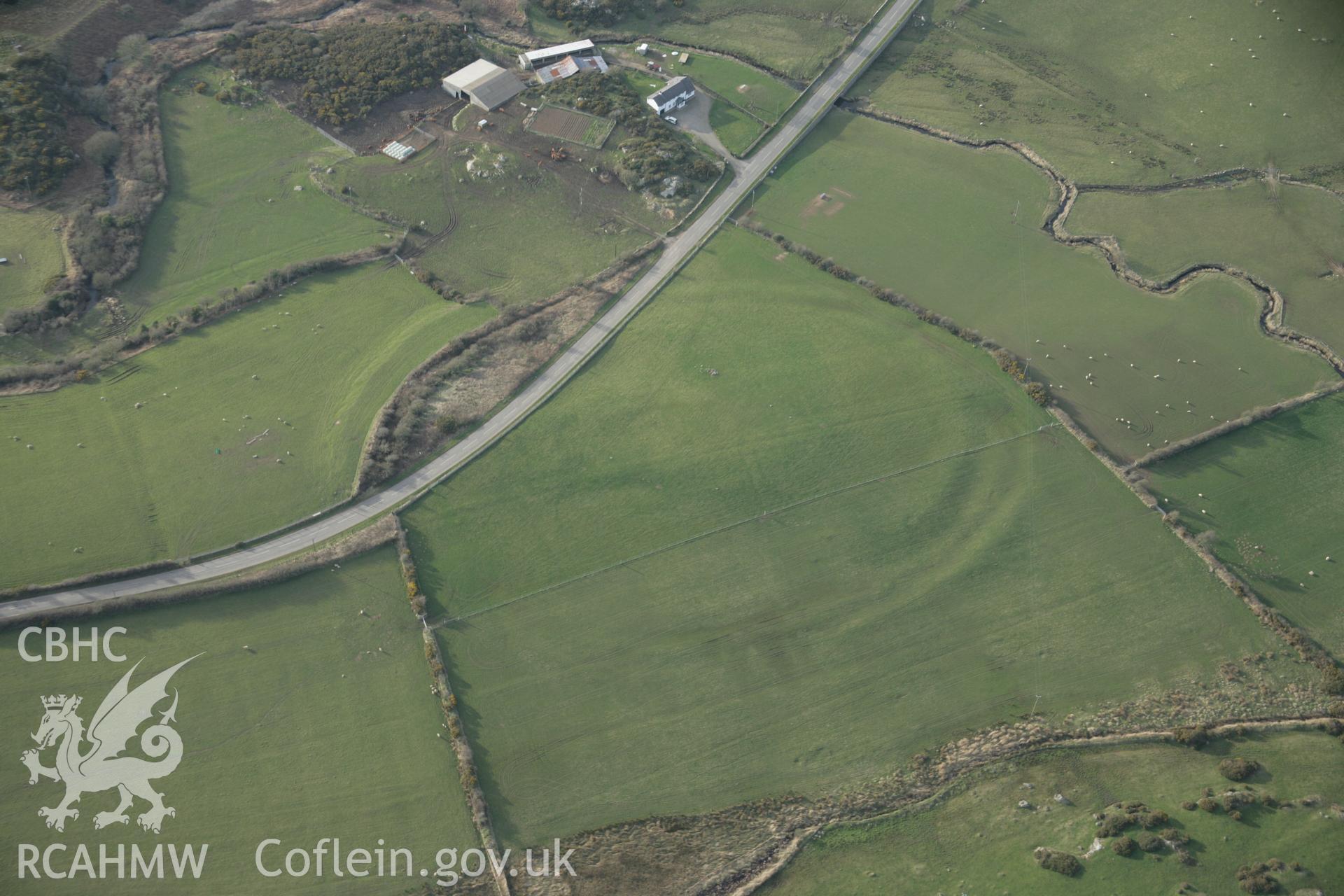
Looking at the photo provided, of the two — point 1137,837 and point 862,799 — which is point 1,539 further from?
point 1137,837

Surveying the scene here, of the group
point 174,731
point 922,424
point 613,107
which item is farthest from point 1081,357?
point 174,731

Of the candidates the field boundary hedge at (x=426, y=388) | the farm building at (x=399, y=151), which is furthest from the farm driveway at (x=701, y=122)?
the farm building at (x=399, y=151)

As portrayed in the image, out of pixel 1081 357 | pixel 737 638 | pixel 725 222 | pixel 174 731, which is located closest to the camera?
pixel 174 731

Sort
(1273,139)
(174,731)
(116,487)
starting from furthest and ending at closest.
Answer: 1. (1273,139)
2. (116,487)
3. (174,731)

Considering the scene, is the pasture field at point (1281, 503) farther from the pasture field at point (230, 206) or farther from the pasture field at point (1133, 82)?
the pasture field at point (230, 206)

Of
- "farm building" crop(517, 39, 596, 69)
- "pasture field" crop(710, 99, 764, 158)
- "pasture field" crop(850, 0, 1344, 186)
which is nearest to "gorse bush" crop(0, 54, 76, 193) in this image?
"farm building" crop(517, 39, 596, 69)

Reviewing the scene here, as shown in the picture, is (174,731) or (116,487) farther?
(116,487)
